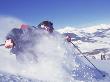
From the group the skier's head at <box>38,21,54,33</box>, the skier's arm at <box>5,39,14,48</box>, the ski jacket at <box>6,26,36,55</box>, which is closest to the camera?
the skier's arm at <box>5,39,14,48</box>

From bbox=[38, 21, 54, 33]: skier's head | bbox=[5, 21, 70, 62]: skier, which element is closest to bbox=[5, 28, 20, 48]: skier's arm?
bbox=[5, 21, 70, 62]: skier

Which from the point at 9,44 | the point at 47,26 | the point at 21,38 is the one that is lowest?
the point at 9,44

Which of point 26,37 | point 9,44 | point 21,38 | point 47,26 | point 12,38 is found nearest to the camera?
point 9,44

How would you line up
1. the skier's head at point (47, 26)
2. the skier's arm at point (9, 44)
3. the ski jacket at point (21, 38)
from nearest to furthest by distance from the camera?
the skier's arm at point (9, 44) → the ski jacket at point (21, 38) → the skier's head at point (47, 26)

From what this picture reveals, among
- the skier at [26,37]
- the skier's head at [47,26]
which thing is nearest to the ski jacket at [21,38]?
the skier at [26,37]

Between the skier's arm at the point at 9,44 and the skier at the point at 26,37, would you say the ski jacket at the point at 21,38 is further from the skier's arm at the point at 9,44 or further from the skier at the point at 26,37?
the skier's arm at the point at 9,44

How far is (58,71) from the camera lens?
38.5ft

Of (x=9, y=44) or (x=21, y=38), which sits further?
(x=21, y=38)

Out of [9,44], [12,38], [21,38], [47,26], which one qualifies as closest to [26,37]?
[21,38]

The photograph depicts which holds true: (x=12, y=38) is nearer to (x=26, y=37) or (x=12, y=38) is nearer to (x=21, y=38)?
(x=21, y=38)

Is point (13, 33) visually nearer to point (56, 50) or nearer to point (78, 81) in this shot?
point (56, 50)

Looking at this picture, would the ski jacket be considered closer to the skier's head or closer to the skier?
the skier

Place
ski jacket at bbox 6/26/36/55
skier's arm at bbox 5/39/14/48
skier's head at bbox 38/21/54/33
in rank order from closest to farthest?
1. skier's arm at bbox 5/39/14/48
2. ski jacket at bbox 6/26/36/55
3. skier's head at bbox 38/21/54/33

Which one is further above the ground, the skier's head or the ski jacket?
the skier's head
